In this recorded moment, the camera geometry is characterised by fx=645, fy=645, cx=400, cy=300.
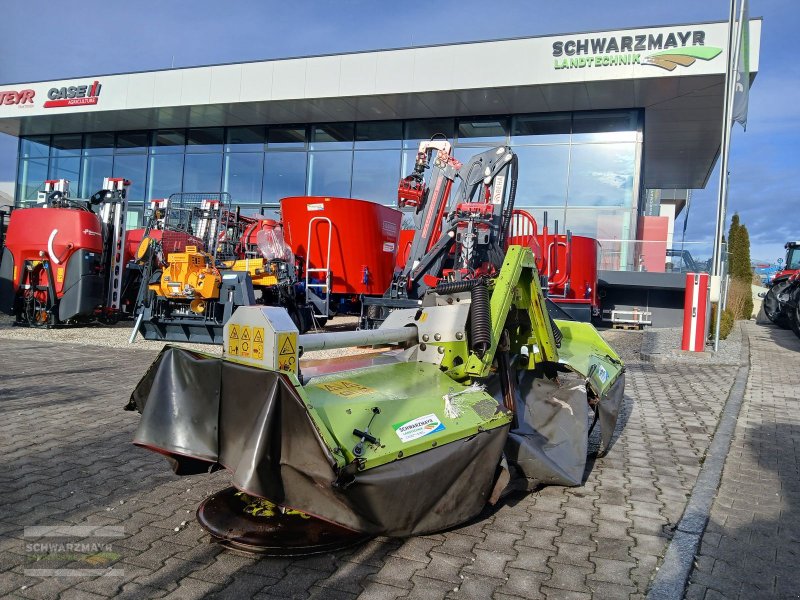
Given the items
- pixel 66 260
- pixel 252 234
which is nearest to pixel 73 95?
pixel 66 260

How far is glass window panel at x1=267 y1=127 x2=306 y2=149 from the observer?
73.8ft

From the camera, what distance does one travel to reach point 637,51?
16.7m

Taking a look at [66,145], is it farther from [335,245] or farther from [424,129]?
[335,245]

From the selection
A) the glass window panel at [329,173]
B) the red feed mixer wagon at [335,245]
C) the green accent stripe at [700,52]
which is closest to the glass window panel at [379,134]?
the glass window panel at [329,173]

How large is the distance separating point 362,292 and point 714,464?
27.5 ft

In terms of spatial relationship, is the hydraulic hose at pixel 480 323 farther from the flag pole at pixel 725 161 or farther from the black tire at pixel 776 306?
the black tire at pixel 776 306

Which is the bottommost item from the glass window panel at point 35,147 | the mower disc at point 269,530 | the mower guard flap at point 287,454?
the mower disc at point 269,530

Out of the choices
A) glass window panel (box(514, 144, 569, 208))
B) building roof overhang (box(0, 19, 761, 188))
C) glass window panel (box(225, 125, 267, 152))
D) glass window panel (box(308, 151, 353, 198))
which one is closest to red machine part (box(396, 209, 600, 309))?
glass window panel (box(514, 144, 569, 208))

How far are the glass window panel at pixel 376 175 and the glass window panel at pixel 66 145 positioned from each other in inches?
487

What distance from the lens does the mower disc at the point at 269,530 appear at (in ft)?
9.92

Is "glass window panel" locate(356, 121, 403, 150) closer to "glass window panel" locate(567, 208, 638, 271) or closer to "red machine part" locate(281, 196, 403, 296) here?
"glass window panel" locate(567, 208, 638, 271)

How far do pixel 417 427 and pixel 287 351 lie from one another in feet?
2.41

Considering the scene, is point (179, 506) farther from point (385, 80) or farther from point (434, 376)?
point (385, 80)

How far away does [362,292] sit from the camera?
12.5 meters
